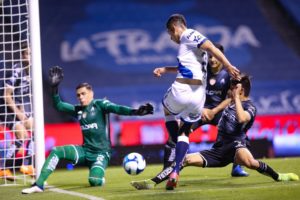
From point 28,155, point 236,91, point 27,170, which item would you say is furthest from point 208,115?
point 28,155

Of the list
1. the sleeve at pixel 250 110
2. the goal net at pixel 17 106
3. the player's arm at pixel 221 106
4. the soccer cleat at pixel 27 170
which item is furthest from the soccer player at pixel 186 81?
the soccer cleat at pixel 27 170

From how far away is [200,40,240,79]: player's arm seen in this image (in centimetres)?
709

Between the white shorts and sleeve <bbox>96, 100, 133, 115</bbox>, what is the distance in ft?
2.34

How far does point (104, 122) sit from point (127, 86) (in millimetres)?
7910

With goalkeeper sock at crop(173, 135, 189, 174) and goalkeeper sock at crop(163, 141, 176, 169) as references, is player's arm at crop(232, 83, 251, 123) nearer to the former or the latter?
goalkeeper sock at crop(173, 135, 189, 174)

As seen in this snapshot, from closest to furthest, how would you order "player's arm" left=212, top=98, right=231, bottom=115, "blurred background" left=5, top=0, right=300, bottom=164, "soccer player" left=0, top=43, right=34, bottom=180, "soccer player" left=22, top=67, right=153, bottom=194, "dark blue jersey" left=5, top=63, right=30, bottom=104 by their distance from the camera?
"soccer player" left=22, top=67, right=153, bottom=194 < "player's arm" left=212, top=98, right=231, bottom=115 < "soccer player" left=0, top=43, right=34, bottom=180 < "dark blue jersey" left=5, top=63, right=30, bottom=104 < "blurred background" left=5, top=0, right=300, bottom=164

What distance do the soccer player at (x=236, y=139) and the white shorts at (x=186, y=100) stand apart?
1.83ft

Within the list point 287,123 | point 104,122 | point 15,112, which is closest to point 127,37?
point 287,123

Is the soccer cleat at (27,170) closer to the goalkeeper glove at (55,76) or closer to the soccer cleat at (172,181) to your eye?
the goalkeeper glove at (55,76)

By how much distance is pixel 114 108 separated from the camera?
330 inches

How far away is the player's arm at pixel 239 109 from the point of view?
7.82 m

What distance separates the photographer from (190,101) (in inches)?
291

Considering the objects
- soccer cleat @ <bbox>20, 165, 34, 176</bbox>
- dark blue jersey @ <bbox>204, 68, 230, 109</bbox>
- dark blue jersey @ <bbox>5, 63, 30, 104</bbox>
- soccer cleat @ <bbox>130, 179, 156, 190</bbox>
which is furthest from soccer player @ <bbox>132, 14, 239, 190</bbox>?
dark blue jersey @ <bbox>5, 63, 30, 104</bbox>

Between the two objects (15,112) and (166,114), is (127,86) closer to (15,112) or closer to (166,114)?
(15,112)
